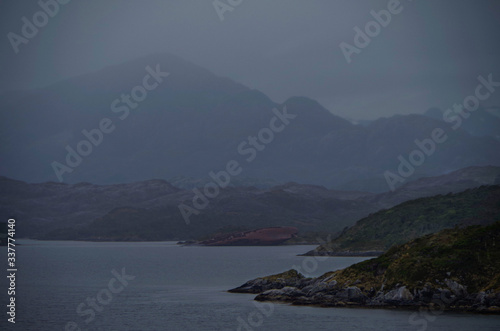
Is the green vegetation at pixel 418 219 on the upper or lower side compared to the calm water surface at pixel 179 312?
upper

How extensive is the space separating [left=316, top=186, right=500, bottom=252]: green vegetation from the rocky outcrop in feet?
286

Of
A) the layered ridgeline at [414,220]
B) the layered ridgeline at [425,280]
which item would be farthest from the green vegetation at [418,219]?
the layered ridgeline at [425,280]

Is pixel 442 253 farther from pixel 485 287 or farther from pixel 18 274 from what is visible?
pixel 18 274

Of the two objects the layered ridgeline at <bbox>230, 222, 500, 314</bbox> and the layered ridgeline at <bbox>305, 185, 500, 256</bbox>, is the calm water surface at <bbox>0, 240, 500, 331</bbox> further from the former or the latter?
the layered ridgeline at <bbox>305, 185, 500, 256</bbox>

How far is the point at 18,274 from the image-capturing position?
135 metres

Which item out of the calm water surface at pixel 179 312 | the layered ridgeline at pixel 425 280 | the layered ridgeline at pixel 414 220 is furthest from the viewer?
the layered ridgeline at pixel 414 220

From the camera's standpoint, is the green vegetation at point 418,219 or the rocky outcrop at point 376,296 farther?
the green vegetation at point 418,219

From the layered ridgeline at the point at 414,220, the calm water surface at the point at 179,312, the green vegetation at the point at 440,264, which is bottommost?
the calm water surface at the point at 179,312

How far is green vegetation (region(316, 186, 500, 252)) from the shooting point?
168 metres

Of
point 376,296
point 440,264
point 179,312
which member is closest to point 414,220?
point 440,264

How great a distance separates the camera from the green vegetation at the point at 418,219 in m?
168

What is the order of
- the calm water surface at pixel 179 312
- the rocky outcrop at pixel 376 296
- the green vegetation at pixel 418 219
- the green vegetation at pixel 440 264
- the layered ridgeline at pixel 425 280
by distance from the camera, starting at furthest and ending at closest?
the green vegetation at pixel 418 219 < the green vegetation at pixel 440 264 < the layered ridgeline at pixel 425 280 < the rocky outcrop at pixel 376 296 < the calm water surface at pixel 179 312

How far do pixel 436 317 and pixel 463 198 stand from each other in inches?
4806

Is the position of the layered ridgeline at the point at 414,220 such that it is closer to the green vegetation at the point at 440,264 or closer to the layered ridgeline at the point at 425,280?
the green vegetation at the point at 440,264
